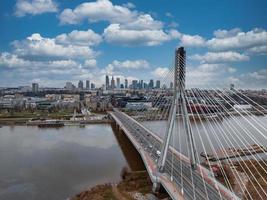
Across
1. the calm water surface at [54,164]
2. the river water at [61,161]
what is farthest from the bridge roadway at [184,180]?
the calm water surface at [54,164]

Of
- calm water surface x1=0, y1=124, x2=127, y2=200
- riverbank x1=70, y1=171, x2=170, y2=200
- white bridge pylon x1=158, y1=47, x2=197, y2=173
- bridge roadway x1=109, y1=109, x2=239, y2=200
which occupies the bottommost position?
calm water surface x1=0, y1=124, x2=127, y2=200

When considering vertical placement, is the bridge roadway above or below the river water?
above

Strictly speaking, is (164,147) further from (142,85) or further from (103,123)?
(142,85)

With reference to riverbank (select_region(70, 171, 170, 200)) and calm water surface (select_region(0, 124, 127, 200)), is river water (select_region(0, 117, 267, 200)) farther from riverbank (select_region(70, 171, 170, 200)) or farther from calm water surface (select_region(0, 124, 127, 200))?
riverbank (select_region(70, 171, 170, 200))

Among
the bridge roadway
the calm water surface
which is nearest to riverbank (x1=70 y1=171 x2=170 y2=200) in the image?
the bridge roadway

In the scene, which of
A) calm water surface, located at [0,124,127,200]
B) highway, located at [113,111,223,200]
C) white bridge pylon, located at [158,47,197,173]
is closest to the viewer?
highway, located at [113,111,223,200]

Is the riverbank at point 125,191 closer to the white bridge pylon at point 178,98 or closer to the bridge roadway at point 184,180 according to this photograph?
the bridge roadway at point 184,180

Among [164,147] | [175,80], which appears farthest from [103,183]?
[175,80]

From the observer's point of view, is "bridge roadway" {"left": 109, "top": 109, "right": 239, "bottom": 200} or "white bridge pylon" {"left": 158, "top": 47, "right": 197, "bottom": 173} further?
"white bridge pylon" {"left": 158, "top": 47, "right": 197, "bottom": 173}

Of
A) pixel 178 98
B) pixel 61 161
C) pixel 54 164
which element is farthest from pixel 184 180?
pixel 61 161
